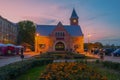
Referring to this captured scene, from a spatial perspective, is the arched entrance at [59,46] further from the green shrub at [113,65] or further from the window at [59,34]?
the green shrub at [113,65]

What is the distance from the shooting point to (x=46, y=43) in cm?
8669

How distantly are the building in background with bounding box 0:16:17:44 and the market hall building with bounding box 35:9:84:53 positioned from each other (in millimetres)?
12649

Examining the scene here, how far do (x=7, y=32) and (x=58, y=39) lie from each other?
73.8ft

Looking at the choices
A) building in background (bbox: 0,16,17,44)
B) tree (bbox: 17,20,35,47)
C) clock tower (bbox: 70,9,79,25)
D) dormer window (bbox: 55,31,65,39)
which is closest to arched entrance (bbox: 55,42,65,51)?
dormer window (bbox: 55,31,65,39)

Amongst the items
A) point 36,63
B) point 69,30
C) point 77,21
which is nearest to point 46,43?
point 69,30

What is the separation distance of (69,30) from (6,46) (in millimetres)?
41391

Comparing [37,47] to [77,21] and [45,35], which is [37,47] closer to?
→ [45,35]

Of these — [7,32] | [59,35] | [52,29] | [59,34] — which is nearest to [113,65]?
[59,34]

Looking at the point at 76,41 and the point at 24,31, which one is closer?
the point at 76,41

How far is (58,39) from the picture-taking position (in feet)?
286

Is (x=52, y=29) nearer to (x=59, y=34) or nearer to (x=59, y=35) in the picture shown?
(x=59, y=34)

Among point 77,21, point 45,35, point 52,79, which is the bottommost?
point 52,79

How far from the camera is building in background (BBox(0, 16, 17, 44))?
87.4 m

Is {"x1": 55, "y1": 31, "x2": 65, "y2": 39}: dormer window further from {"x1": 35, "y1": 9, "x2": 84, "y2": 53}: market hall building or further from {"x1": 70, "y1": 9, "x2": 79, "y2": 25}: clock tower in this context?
{"x1": 70, "y1": 9, "x2": 79, "y2": 25}: clock tower
